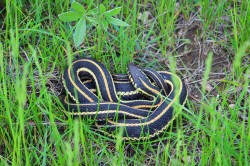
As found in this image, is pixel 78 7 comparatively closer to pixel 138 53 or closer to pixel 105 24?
pixel 105 24

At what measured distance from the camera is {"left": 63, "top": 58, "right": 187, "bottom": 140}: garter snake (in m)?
3.20

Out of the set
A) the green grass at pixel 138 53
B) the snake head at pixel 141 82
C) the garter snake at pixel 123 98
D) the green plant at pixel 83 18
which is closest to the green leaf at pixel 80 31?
the green plant at pixel 83 18

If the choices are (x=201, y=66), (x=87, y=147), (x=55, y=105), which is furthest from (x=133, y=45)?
(x=87, y=147)

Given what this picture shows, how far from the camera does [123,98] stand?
3637 millimetres

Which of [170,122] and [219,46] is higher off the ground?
[219,46]

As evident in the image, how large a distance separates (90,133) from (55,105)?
1.50 feet

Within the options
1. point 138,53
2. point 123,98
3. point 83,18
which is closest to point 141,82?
point 123,98

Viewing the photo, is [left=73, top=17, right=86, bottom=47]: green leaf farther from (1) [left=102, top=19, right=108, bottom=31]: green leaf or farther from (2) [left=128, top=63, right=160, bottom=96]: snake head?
(2) [left=128, top=63, right=160, bottom=96]: snake head

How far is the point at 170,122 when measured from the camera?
3.28 m

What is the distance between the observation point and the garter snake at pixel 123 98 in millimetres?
3203

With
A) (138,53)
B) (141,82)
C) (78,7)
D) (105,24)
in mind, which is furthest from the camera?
(138,53)

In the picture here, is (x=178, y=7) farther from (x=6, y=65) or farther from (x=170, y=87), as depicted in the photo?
(x=6, y=65)

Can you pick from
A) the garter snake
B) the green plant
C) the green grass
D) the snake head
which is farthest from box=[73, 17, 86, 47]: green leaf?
the snake head

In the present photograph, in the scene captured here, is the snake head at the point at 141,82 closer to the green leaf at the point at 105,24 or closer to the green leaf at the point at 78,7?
the green leaf at the point at 105,24
